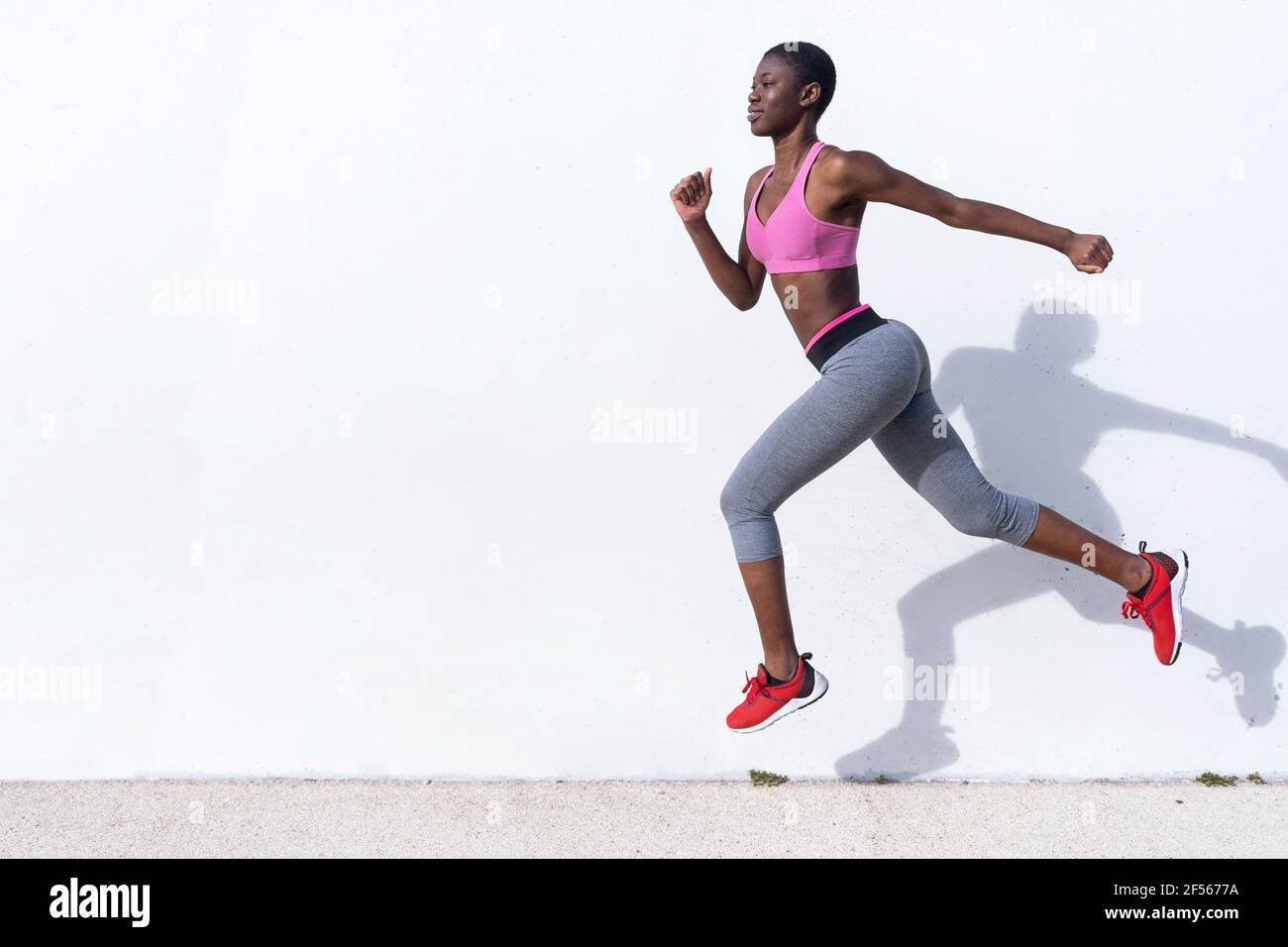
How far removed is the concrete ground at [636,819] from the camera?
3131 millimetres

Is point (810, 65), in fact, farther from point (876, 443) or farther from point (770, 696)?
point (770, 696)

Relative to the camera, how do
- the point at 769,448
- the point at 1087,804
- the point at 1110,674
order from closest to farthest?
the point at 769,448 → the point at 1087,804 → the point at 1110,674

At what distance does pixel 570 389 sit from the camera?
11.9 ft

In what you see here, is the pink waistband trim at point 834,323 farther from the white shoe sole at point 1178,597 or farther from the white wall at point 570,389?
the white shoe sole at point 1178,597

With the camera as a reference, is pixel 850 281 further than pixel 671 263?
No

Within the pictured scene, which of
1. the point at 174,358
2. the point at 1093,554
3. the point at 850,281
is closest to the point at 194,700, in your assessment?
the point at 174,358

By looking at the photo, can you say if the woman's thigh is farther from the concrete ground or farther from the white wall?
the concrete ground

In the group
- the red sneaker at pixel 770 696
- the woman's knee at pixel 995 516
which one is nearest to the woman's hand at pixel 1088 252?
the woman's knee at pixel 995 516

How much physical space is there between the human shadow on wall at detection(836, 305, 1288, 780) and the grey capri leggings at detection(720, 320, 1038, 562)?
2.30 ft

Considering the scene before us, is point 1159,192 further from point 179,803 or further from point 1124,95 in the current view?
point 179,803

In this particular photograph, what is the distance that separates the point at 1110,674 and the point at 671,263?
6.10 feet

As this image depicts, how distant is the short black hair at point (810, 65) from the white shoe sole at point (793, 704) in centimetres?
141

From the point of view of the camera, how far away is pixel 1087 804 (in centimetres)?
344

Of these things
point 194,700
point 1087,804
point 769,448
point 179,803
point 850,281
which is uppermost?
point 850,281
